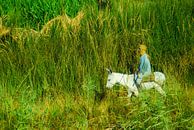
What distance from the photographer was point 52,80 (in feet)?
19.9

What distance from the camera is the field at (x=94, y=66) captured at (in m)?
4.85

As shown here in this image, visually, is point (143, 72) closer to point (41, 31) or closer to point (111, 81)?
point (111, 81)

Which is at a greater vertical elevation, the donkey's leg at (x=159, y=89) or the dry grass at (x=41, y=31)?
the dry grass at (x=41, y=31)

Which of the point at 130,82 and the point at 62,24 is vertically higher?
the point at 62,24

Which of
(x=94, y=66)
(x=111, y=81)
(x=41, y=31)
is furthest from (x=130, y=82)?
(x=41, y=31)

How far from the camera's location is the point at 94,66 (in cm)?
616

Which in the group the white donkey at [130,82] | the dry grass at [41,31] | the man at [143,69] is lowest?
the white donkey at [130,82]

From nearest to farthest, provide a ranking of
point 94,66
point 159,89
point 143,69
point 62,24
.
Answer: point 159,89
point 143,69
point 94,66
point 62,24

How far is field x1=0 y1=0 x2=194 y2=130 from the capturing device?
4.85 meters

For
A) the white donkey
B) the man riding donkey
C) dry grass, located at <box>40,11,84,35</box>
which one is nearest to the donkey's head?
the white donkey

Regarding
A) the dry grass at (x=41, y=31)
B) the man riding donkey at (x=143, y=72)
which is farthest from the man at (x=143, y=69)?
the dry grass at (x=41, y=31)

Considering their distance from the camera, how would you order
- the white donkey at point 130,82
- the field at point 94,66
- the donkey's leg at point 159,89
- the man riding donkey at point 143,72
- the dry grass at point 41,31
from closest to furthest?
1. the field at point 94,66
2. the donkey's leg at point 159,89
3. the white donkey at point 130,82
4. the man riding donkey at point 143,72
5. the dry grass at point 41,31

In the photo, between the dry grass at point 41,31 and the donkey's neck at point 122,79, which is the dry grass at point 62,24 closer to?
the dry grass at point 41,31

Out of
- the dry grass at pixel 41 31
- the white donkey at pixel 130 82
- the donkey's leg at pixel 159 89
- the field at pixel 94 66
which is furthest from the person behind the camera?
the dry grass at pixel 41 31
